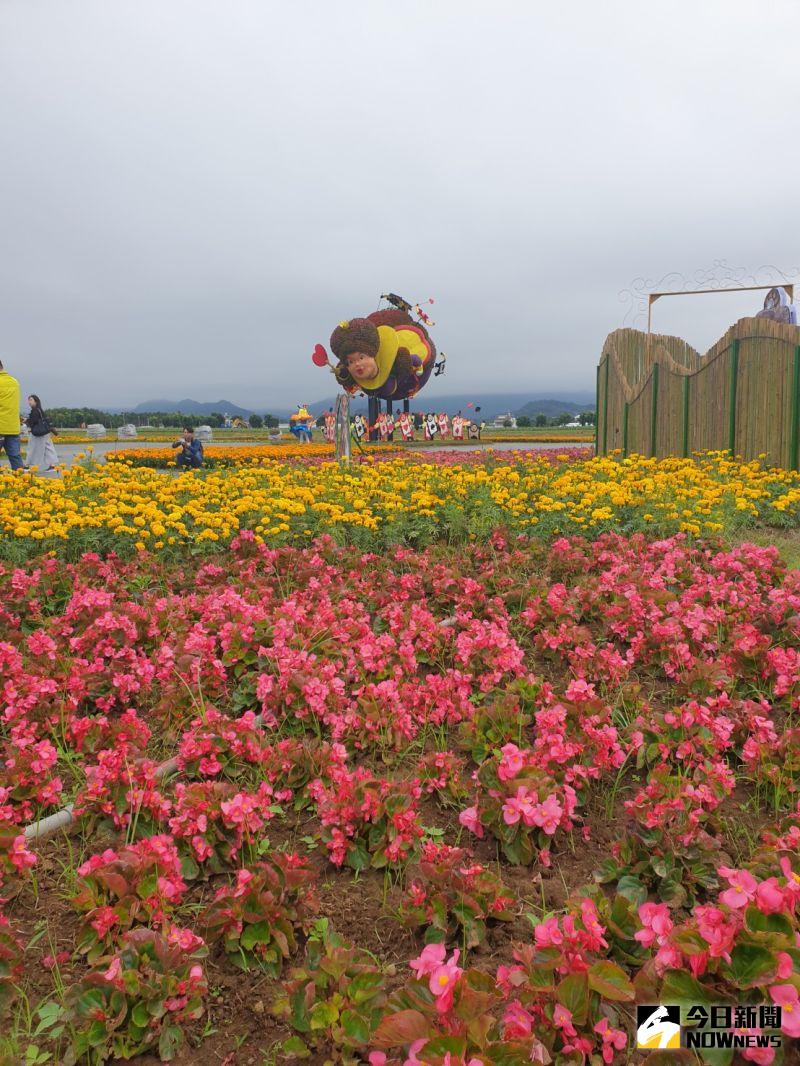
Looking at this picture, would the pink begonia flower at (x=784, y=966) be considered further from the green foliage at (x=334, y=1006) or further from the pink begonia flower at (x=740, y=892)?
the green foliage at (x=334, y=1006)

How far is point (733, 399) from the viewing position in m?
11.2

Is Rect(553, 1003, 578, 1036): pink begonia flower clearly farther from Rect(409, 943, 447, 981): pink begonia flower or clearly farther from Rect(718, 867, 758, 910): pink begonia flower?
Rect(718, 867, 758, 910): pink begonia flower

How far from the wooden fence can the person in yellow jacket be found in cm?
1093

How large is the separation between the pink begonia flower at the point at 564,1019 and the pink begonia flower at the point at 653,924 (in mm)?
232

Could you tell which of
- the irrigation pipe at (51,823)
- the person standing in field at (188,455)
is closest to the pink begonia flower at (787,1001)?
the irrigation pipe at (51,823)

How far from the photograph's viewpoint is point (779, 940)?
140cm

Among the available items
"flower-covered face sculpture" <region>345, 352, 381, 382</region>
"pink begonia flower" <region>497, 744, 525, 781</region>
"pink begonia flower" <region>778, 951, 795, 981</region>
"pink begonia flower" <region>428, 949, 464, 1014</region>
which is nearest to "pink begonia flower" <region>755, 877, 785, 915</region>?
"pink begonia flower" <region>778, 951, 795, 981</region>

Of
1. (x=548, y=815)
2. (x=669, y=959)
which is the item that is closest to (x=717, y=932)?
(x=669, y=959)

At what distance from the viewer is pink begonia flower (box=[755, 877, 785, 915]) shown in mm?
1470

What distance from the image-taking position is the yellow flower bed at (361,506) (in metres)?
5.93

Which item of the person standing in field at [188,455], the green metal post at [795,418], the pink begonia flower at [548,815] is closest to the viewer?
the pink begonia flower at [548,815]

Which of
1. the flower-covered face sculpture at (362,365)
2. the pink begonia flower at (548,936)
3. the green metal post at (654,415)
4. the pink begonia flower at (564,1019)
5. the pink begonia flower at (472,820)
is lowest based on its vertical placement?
the pink begonia flower at (472,820)

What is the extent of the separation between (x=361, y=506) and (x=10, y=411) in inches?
314

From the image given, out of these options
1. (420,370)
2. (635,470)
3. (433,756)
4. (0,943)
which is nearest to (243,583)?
(433,756)
